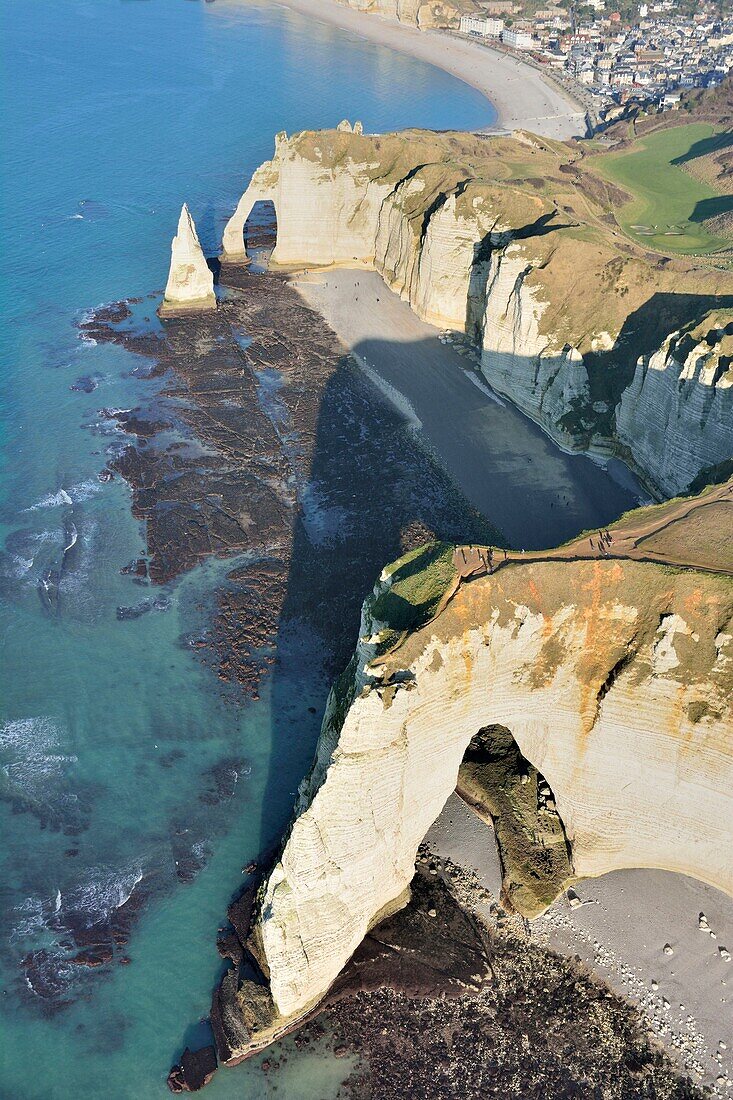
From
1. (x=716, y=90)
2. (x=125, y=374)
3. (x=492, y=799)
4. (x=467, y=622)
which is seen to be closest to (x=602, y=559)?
(x=467, y=622)

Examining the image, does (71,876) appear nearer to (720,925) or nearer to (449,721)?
(449,721)

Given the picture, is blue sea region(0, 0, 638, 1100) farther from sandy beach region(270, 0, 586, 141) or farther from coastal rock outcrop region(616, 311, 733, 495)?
sandy beach region(270, 0, 586, 141)

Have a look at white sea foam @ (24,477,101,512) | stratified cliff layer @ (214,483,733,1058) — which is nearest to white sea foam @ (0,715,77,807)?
stratified cliff layer @ (214,483,733,1058)

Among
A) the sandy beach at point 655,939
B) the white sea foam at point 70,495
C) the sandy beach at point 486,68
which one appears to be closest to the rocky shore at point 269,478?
the white sea foam at point 70,495

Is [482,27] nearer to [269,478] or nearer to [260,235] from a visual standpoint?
[260,235]

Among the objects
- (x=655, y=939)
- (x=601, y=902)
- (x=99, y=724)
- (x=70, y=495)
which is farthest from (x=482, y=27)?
(x=655, y=939)

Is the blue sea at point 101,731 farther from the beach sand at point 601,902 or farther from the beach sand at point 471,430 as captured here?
the beach sand at point 471,430
